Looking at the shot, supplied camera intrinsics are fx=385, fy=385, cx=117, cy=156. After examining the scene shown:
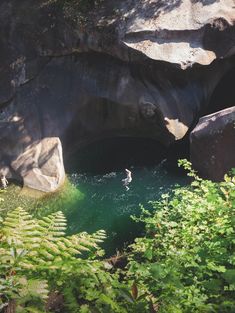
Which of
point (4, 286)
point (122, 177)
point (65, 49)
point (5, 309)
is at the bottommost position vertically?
point (122, 177)

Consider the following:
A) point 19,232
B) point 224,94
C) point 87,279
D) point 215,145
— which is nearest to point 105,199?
point 215,145

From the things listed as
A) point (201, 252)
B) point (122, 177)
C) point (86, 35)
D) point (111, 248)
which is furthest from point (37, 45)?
point (201, 252)

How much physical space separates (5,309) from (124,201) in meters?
9.63

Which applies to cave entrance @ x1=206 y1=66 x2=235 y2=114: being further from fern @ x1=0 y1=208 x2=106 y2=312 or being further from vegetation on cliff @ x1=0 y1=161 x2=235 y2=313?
fern @ x1=0 y1=208 x2=106 y2=312

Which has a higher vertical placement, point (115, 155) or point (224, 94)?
point (224, 94)

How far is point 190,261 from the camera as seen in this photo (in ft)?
10.9

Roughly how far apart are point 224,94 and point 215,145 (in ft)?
19.8

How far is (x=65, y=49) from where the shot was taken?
1388cm

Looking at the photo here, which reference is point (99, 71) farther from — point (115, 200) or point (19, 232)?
point (19, 232)

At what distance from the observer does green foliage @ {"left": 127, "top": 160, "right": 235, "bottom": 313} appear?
2.39 metres

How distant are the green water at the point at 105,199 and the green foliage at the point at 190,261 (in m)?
5.09

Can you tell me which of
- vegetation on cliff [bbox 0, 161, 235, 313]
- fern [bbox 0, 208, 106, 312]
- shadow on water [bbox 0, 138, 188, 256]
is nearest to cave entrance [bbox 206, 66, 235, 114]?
shadow on water [bbox 0, 138, 188, 256]

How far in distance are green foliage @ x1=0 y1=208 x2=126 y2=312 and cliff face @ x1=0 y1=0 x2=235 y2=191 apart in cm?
985

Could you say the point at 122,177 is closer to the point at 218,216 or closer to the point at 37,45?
the point at 37,45
